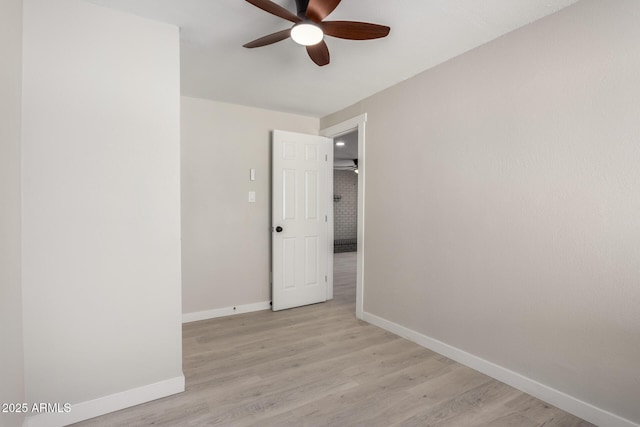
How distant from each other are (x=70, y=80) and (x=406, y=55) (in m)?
2.24

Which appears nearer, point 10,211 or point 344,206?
point 10,211

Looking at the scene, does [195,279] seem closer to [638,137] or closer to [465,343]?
[465,343]

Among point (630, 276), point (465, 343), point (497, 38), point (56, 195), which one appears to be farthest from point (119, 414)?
point (497, 38)

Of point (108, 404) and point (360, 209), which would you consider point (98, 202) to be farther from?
point (360, 209)

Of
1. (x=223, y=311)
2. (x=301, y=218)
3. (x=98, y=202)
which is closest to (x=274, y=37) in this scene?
(x=98, y=202)

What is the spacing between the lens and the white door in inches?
143

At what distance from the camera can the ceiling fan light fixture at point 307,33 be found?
1.70 metres

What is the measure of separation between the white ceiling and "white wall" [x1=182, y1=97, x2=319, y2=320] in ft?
1.09

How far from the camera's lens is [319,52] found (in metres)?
1.96

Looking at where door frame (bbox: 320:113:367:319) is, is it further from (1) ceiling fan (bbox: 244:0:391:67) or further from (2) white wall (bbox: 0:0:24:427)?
(2) white wall (bbox: 0:0:24:427)

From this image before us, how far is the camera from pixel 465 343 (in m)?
2.36

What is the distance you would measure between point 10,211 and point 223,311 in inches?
92.4

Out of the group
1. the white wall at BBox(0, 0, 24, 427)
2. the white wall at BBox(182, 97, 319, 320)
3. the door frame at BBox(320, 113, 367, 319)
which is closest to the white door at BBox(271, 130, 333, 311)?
the white wall at BBox(182, 97, 319, 320)

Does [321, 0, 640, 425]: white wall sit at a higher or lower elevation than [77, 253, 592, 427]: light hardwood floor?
higher
